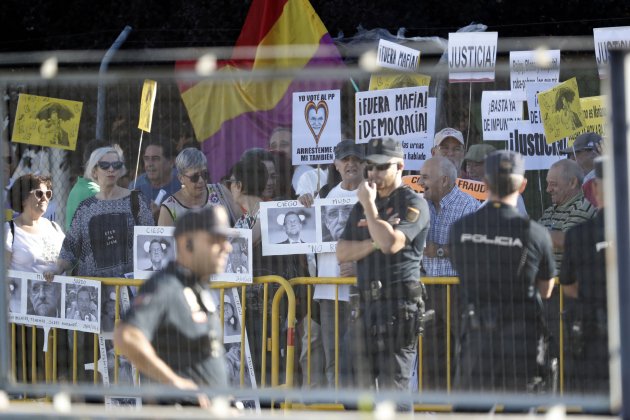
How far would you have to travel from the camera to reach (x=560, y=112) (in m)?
7.29

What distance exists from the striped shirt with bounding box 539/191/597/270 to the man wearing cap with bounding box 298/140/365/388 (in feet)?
3.69

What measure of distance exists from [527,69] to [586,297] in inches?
46.5

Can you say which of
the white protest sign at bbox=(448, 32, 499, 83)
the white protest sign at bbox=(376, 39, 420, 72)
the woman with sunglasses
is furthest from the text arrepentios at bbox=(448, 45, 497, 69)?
the woman with sunglasses

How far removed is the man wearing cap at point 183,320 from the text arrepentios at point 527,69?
1.68m

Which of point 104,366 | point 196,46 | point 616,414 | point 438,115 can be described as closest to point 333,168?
point 438,115

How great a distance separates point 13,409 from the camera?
4.91 metres

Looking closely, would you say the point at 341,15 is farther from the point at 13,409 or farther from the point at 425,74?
the point at 13,409

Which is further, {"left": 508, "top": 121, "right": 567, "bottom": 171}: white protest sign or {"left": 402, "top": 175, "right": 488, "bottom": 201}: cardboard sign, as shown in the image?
{"left": 402, "top": 175, "right": 488, "bottom": 201}: cardboard sign

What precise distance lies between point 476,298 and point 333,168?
4.65 feet

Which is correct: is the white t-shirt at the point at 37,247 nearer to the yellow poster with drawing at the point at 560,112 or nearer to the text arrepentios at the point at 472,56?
the text arrepentios at the point at 472,56

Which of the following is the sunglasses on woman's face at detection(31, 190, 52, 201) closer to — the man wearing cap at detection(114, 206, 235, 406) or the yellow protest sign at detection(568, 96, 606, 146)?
the man wearing cap at detection(114, 206, 235, 406)

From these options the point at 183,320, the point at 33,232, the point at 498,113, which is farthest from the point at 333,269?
the point at 33,232

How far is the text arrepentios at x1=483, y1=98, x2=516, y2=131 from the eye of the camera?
6998mm

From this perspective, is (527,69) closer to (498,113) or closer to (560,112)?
(498,113)
